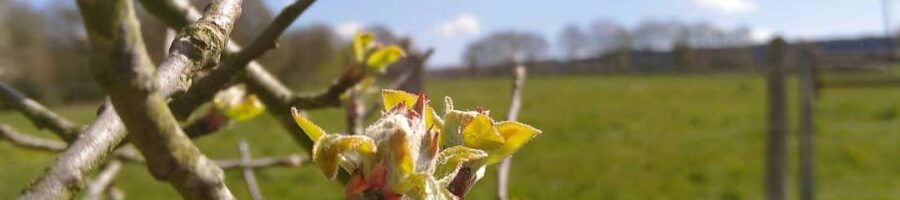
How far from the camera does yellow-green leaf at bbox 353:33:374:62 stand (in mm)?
979

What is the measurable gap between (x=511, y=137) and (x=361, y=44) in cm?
63

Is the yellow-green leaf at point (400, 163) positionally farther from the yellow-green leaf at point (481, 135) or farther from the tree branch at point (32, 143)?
the tree branch at point (32, 143)

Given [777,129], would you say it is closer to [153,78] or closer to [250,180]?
[250,180]

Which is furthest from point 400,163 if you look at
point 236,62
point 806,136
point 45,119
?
point 806,136

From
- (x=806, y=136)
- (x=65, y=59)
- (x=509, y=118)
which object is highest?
(x=65, y=59)

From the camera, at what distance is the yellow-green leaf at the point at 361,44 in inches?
38.5

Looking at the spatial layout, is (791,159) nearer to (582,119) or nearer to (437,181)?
(582,119)

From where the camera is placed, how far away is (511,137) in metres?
0.40

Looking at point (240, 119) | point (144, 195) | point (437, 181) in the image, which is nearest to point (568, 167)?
point (144, 195)

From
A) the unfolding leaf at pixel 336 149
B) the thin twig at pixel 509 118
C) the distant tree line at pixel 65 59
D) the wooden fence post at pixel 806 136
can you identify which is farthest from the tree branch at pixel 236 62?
the distant tree line at pixel 65 59

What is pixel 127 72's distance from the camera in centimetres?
22

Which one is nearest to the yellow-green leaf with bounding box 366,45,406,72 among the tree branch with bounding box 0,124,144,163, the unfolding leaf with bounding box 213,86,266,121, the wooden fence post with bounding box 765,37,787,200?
the unfolding leaf with bounding box 213,86,266,121

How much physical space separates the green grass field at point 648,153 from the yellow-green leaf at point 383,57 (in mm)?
5191

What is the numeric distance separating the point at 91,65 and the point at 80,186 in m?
0.12
